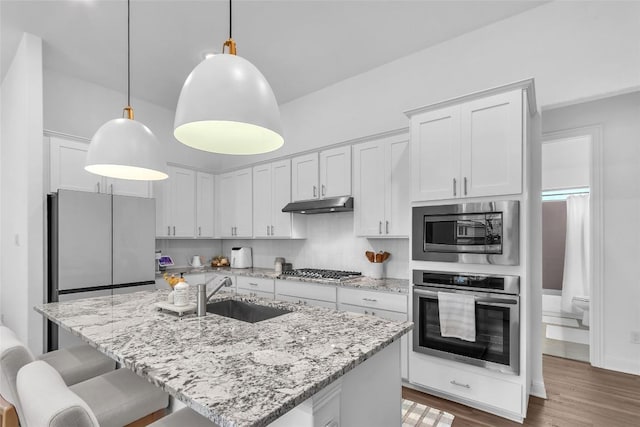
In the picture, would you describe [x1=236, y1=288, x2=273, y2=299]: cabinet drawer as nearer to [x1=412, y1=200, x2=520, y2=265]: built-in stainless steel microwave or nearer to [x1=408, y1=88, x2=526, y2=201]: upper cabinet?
[x1=412, y1=200, x2=520, y2=265]: built-in stainless steel microwave

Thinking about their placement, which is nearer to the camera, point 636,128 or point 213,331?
point 213,331

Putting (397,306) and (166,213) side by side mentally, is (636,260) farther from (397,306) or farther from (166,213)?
(166,213)

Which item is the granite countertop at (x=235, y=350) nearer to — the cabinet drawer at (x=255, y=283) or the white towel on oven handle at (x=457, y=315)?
the white towel on oven handle at (x=457, y=315)

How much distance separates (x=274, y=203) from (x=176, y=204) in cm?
137

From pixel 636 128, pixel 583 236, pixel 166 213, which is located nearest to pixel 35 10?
pixel 166 213

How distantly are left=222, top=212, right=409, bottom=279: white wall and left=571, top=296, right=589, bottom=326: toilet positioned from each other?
2.84 meters

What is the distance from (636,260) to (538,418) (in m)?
1.97

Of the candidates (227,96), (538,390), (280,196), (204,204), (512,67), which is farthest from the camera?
(204,204)

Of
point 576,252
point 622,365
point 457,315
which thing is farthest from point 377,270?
point 576,252

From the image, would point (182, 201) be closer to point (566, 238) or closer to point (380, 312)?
point (380, 312)

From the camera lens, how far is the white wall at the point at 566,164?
15.9 ft

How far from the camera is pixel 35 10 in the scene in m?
2.71

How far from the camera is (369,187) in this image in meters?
3.38

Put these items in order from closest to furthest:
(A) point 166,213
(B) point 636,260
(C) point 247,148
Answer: (C) point 247,148 < (B) point 636,260 < (A) point 166,213
